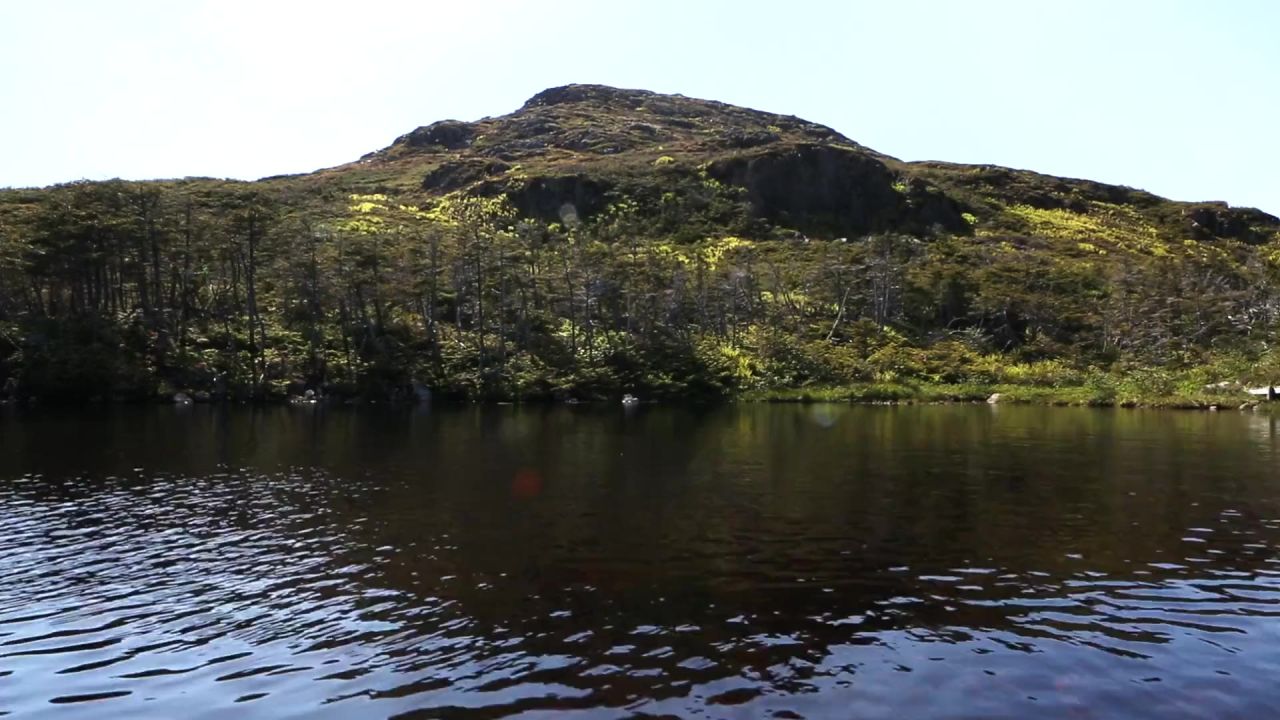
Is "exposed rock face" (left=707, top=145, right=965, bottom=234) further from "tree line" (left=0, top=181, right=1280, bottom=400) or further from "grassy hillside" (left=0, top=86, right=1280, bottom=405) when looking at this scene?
"tree line" (left=0, top=181, right=1280, bottom=400)

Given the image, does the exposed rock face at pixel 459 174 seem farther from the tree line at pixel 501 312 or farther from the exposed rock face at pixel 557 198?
the tree line at pixel 501 312

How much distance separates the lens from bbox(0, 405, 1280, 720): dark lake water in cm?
1442

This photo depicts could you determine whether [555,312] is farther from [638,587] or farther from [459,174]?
[638,587]

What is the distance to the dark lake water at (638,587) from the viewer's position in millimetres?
14422

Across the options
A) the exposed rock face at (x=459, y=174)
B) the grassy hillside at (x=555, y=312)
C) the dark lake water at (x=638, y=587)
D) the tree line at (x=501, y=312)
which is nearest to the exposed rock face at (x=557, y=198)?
the grassy hillside at (x=555, y=312)

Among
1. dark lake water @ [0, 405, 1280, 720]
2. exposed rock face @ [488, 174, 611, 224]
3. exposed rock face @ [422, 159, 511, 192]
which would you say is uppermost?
exposed rock face @ [422, 159, 511, 192]

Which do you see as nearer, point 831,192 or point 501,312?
point 501,312

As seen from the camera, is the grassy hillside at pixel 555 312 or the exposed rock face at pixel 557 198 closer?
the grassy hillside at pixel 555 312

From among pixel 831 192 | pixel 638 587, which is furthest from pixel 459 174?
pixel 638 587

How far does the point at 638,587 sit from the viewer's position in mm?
20547

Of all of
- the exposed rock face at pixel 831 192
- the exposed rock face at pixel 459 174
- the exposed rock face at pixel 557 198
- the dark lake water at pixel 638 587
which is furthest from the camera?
the exposed rock face at pixel 459 174

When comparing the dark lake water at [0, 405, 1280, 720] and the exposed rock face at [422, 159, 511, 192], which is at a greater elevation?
the exposed rock face at [422, 159, 511, 192]

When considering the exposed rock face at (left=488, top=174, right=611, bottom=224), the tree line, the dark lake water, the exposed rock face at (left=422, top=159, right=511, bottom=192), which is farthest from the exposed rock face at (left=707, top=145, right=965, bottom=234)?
the dark lake water

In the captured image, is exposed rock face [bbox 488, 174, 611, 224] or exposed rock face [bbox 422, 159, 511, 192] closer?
exposed rock face [bbox 488, 174, 611, 224]
